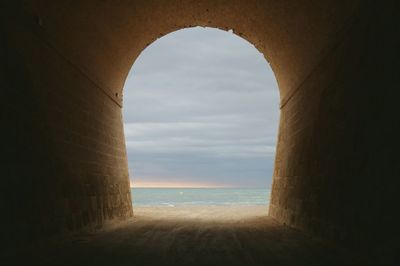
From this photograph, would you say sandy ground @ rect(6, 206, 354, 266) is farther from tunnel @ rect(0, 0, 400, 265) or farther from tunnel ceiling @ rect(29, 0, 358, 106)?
tunnel ceiling @ rect(29, 0, 358, 106)

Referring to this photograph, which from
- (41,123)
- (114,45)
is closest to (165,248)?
(41,123)

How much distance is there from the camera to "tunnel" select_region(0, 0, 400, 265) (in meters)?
5.16

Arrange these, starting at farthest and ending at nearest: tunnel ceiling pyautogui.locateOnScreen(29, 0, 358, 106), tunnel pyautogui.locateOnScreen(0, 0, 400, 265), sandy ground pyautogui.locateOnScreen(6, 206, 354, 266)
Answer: tunnel ceiling pyautogui.locateOnScreen(29, 0, 358, 106) < sandy ground pyautogui.locateOnScreen(6, 206, 354, 266) < tunnel pyautogui.locateOnScreen(0, 0, 400, 265)

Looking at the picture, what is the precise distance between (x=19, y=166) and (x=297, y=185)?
230 inches

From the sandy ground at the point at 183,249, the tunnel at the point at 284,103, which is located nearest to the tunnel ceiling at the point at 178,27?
the tunnel at the point at 284,103

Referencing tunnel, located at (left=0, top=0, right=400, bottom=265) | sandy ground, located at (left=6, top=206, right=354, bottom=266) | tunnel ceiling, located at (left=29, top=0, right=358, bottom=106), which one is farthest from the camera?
tunnel ceiling, located at (left=29, top=0, right=358, bottom=106)

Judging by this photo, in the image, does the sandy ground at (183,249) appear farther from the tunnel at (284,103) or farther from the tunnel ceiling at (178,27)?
the tunnel ceiling at (178,27)

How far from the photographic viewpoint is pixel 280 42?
10672 mm

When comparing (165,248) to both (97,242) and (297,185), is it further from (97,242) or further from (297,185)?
(297,185)

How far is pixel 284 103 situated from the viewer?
12.6 meters

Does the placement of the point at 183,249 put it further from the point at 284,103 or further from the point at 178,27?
the point at 178,27

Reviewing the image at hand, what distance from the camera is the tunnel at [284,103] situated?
5.16 metres

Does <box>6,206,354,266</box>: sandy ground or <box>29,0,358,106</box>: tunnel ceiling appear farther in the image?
<box>29,0,358,106</box>: tunnel ceiling

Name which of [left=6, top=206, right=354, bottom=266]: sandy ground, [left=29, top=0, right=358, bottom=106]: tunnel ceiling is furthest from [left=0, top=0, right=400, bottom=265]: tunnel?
[left=6, top=206, right=354, bottom=266]: sandy ground
